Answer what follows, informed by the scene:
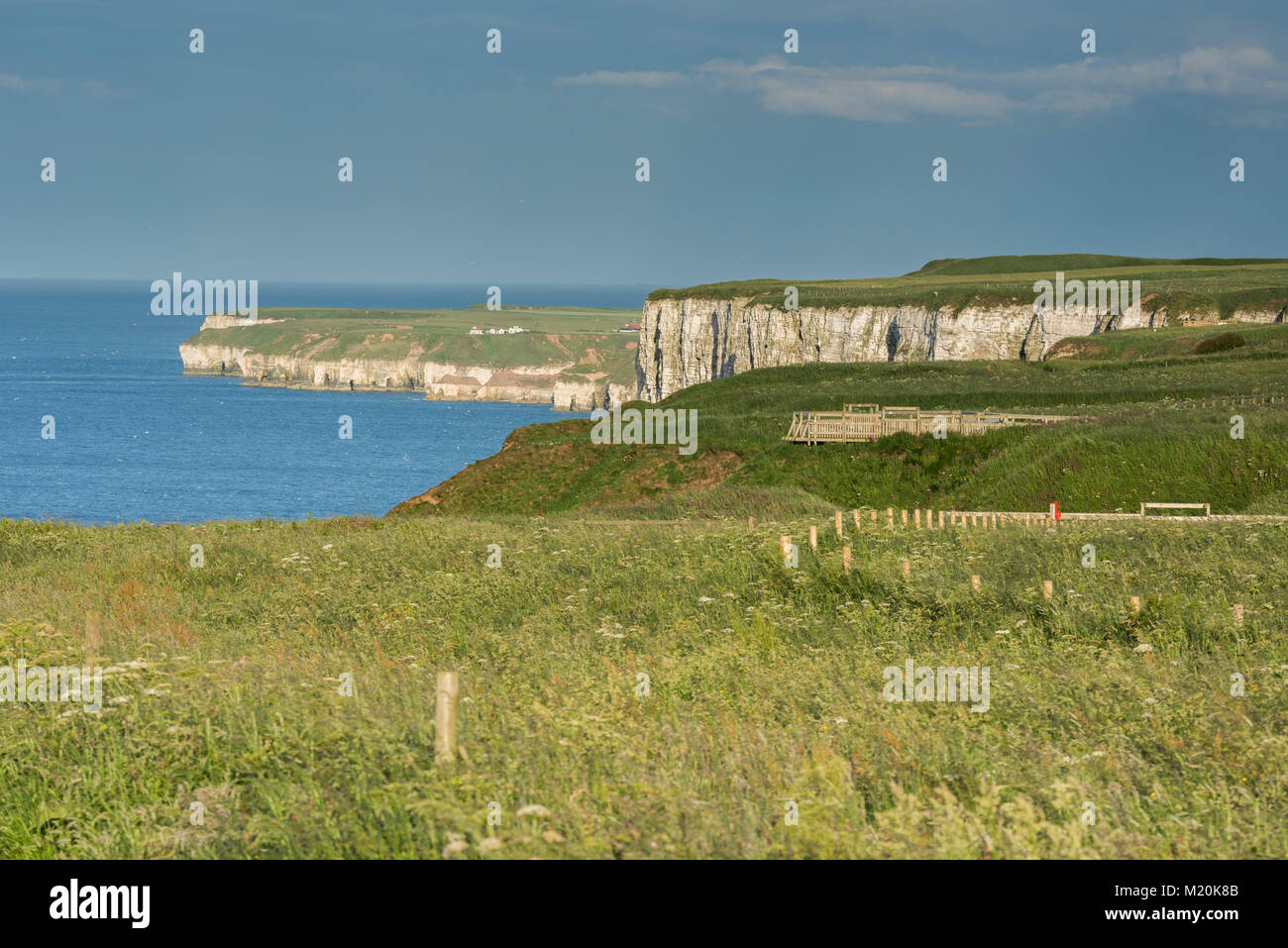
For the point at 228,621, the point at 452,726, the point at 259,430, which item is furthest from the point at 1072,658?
the point at 259,430

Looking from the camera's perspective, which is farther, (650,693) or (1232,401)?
(1232,401)

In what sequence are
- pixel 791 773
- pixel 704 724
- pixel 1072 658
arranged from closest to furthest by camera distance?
1. pixel 791 773
2. pixel 704 724
3. pixel 1072 658

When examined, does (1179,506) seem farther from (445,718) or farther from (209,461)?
(209,461)

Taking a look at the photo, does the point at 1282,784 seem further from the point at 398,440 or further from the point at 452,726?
the point at 398,440

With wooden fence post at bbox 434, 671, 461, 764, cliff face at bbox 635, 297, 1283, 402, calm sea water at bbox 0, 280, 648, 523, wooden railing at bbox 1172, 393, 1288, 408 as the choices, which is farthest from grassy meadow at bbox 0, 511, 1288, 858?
cliff face at bbox 635, 297, 1283, 402

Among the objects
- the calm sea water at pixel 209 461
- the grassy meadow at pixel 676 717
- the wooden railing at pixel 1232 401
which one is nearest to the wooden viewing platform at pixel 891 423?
the wooden railing at pixel 1232 401

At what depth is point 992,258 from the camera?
168 meters

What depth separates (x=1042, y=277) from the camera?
4879 inches

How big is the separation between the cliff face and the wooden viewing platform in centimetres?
4880

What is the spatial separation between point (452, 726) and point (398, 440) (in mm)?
163915

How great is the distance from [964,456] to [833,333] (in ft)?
227

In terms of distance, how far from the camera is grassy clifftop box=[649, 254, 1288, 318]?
287 ft

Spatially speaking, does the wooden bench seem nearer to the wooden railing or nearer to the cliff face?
the wooden railing

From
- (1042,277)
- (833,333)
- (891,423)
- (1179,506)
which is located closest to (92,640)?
(1179,506)
